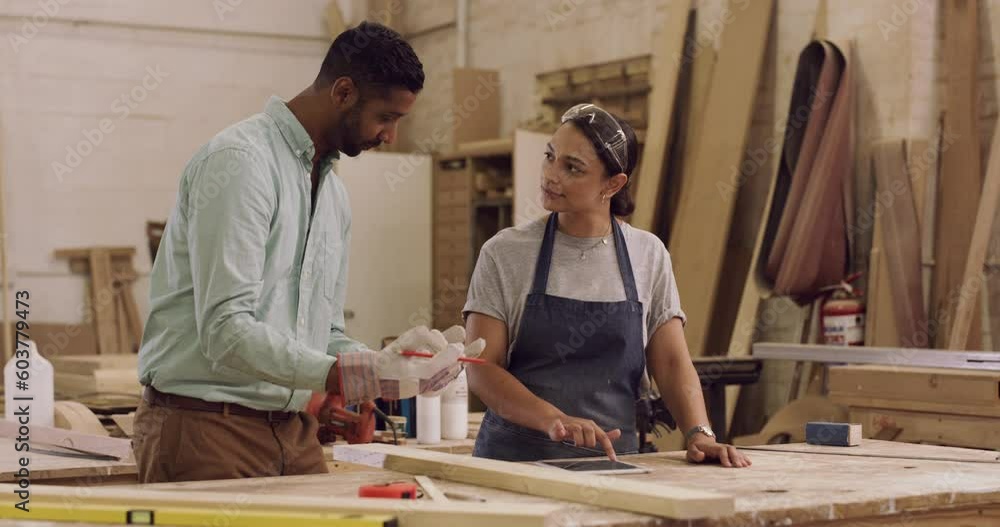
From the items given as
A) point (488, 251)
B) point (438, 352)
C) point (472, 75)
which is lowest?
point (438, 352)

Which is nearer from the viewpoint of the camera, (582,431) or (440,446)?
(582,431)

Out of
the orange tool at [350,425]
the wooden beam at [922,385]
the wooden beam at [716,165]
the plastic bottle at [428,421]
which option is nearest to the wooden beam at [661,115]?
the wooden beam at [716,165]

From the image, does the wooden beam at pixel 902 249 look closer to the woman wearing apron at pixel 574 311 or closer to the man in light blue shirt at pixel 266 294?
the woman wearing apron at pixel 574 311

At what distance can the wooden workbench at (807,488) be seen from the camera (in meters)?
2.21

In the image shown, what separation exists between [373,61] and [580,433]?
0.92 m

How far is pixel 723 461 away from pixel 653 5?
497cm

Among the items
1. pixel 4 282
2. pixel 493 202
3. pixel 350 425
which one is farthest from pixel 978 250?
pixel 4 282

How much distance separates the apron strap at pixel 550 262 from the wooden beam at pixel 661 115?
3.73 m

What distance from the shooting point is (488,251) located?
3.07m

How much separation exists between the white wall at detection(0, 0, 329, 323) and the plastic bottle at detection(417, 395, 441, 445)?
5.56 metres

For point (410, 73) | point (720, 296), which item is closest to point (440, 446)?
point (410, 73)

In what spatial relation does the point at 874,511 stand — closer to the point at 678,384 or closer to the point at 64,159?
the point at 678,384

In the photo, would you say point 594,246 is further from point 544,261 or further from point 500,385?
point 500,385

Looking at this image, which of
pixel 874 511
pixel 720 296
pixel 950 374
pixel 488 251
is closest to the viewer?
pixel 874 511
